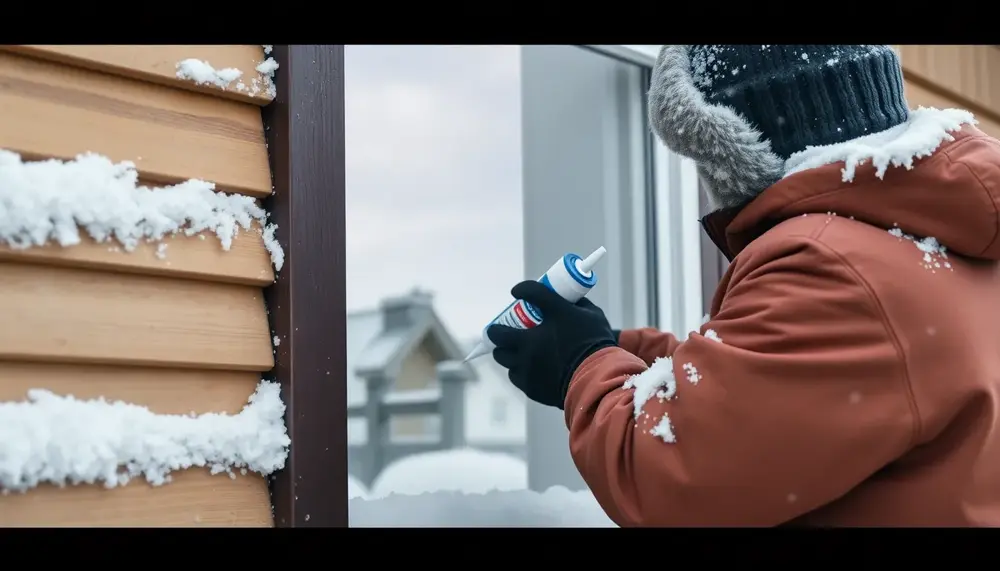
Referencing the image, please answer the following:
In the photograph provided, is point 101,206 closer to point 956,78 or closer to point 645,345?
point 645,345

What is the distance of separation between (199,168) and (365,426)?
42.5 ft

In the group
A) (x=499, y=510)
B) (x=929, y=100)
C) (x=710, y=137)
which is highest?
(x=929, y=100)

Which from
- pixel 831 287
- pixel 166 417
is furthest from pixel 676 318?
pixel 166 417

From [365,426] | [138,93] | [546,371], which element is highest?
[138,93]

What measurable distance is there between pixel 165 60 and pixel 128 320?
1.09 ft

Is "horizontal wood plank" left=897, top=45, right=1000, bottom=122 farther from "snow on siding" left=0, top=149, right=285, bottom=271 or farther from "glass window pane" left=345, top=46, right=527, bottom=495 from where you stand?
"snow on siding" left=0, top=149, right=285, bottom=271

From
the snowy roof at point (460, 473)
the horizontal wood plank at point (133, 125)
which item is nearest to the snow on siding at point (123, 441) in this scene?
the horizontal wood plank at point (133, 125)

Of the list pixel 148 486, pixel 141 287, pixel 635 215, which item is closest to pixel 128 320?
pixel 141 287

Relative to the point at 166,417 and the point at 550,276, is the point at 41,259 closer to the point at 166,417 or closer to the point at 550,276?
the point at 166,417

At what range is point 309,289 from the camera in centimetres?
121

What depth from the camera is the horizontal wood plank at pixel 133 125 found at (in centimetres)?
101

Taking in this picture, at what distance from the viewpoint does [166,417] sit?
1094mm
